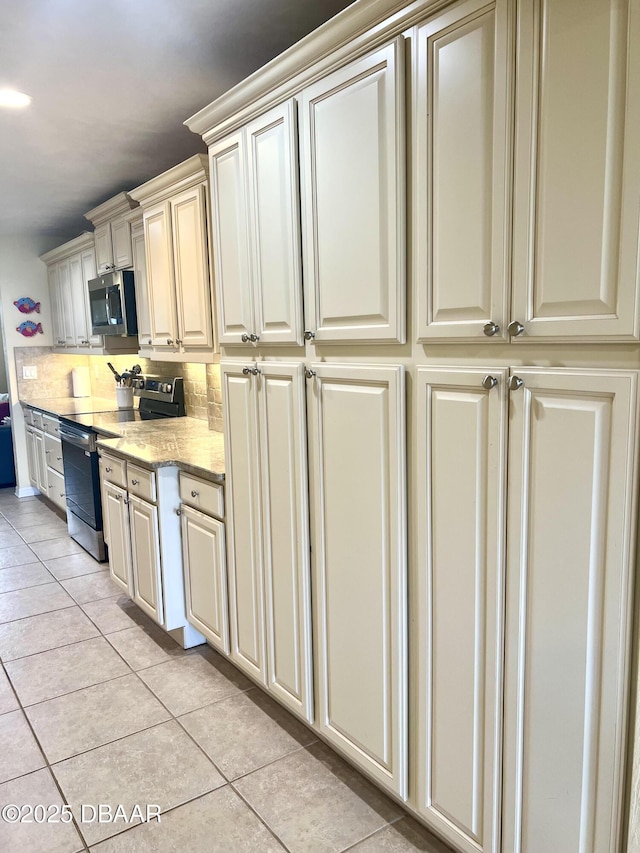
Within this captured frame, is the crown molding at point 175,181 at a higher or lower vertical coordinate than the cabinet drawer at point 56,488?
higher

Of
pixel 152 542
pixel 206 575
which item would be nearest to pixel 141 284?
pixel 152 542

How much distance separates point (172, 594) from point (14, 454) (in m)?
3.88

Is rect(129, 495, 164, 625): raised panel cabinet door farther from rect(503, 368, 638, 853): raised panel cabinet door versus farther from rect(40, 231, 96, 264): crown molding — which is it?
rect(40, 231, 96, 264): crown molding

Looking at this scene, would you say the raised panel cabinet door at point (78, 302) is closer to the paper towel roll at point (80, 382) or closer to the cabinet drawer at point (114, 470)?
the paper towel roll at point (80, 382)

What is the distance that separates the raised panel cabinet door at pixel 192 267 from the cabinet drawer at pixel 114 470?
704 millimetres

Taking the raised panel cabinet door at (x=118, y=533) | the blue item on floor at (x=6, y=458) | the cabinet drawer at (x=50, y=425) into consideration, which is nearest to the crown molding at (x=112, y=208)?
the cabinet drawer at (x=50, y=425)

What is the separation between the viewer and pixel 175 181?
3.09 m

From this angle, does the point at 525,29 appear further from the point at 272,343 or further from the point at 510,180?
the point at 272,343

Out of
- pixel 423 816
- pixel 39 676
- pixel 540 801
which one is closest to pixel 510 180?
pixel 540 801

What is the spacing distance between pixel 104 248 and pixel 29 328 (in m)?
1.82

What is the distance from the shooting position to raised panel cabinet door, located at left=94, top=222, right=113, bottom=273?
4242 millimetres

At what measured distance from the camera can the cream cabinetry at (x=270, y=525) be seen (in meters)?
1.97

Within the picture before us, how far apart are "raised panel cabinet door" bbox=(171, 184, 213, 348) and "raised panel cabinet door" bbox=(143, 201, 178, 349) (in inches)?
2.8

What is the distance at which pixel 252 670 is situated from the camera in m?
2.37
